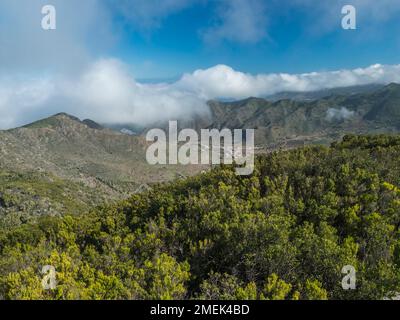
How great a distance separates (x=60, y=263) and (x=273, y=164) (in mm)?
28436

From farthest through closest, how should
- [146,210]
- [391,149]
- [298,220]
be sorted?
1. [391,149]
2. [146,210]
3. [298,220]

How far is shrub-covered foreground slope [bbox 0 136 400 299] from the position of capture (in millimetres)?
20578

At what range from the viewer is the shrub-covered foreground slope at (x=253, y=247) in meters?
20.6

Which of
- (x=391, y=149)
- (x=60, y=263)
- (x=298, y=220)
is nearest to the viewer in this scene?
(x=60, y=263)

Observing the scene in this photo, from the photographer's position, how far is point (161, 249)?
28.0m

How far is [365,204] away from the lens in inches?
1271

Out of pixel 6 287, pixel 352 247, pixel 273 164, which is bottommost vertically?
pixel 6 287

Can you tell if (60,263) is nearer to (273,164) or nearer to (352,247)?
(352,247)

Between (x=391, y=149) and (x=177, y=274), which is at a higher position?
(x=391, y=149)

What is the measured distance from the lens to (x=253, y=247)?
25.1 m

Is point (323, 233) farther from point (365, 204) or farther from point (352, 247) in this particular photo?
point (365, 204)
